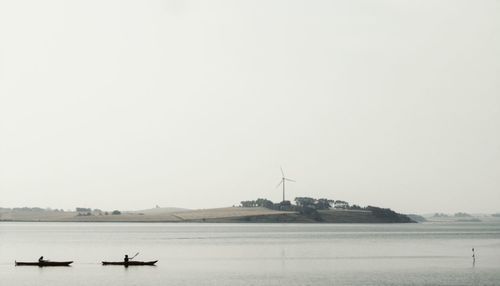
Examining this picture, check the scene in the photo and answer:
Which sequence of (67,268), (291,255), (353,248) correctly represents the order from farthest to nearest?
(353,248), (291,255), (67,268)

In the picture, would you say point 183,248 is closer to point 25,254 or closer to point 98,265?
point 25,254

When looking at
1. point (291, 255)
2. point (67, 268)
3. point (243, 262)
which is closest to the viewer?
point (67, 268)

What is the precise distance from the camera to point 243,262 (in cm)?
10938

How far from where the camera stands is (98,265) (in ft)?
345

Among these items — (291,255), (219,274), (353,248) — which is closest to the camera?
(219,274)

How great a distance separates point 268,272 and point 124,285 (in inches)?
827

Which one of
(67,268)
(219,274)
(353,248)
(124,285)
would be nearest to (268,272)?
(219,274)

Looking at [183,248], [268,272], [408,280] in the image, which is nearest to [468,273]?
[408,280]

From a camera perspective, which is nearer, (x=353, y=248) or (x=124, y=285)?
(x=124, y=285)

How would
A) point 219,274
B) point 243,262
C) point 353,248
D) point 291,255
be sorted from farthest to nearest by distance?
point 353,248, point 291,255, point 243,262, point 219,274

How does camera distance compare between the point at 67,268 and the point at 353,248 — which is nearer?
the point at 67,268

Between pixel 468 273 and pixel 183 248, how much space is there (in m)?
66.0

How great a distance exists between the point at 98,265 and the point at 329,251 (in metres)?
46.0

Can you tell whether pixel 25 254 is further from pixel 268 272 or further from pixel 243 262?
pixel 268 272
